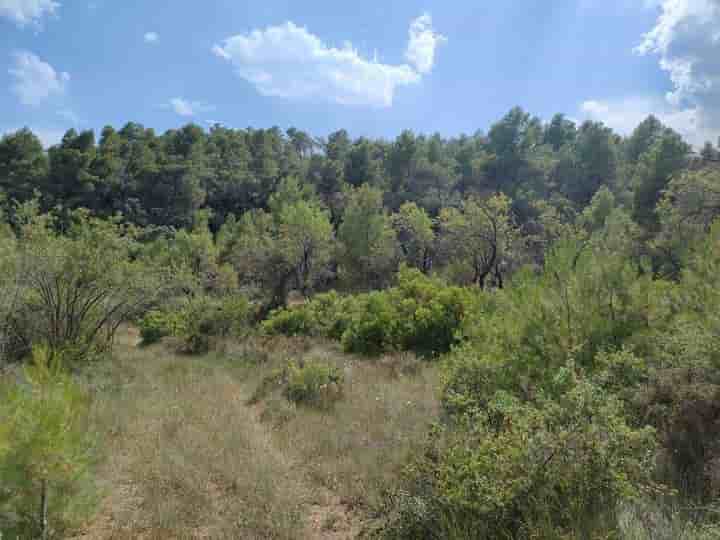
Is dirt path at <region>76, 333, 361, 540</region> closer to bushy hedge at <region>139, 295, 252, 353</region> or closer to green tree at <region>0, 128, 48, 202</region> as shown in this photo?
bushy hedge at <region>139, 295, 252, 353</region>

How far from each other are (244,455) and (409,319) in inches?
272

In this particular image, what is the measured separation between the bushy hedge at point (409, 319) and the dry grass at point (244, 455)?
2.29m

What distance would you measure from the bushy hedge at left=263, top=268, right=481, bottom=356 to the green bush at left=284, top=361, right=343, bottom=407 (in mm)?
3063

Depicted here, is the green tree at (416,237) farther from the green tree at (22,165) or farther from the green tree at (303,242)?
the green tree at (22,165)

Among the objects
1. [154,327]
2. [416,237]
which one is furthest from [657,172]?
[154,327]

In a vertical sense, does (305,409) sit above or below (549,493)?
below

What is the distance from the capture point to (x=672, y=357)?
4402 millimetres

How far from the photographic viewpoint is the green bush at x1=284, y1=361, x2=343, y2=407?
7.68 metres

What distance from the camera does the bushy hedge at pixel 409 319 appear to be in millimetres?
11242

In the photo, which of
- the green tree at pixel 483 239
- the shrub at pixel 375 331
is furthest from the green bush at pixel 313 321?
the green tree at pixel 483 239

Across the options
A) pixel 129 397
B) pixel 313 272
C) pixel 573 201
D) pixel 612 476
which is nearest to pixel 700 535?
pixel 612 476

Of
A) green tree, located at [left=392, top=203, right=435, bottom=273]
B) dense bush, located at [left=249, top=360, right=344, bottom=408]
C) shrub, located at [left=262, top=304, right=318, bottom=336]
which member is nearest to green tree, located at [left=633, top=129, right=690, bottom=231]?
green tree, located at [left=392, top=203, right=435, bottom=273]

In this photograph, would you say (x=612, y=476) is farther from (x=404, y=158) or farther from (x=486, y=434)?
(x=404, y=158)

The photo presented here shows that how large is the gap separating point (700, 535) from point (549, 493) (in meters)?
0.93
